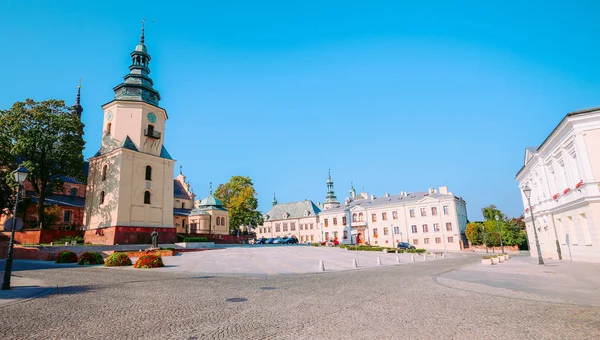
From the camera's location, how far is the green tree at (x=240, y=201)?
61312 mm

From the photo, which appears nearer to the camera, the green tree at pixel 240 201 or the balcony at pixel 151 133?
the balcony at pixel 151 133

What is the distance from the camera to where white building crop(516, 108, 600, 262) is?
20.3 metres

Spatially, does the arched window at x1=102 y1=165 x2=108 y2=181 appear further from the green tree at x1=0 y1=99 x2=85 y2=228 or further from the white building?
the white building

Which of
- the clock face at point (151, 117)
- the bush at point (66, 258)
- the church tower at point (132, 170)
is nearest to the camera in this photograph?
the bush at point (66, 258)

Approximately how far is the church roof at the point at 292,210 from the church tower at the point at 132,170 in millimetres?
51294

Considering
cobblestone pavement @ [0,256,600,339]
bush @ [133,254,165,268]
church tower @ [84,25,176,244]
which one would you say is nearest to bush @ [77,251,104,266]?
bush @ [133,254,165,268]

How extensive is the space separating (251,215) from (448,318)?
56.5 m

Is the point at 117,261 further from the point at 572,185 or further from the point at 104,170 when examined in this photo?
the point at 572,185

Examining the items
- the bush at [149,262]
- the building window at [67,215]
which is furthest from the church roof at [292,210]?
the bush at [149,262]

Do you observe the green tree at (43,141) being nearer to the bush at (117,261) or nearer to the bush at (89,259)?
the bush at (89,259)

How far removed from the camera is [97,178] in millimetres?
41281

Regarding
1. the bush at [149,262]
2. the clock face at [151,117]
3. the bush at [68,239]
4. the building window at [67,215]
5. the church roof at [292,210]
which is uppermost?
the clock face at [151,117]

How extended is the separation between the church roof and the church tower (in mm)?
51294

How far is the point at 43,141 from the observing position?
3619 cm
